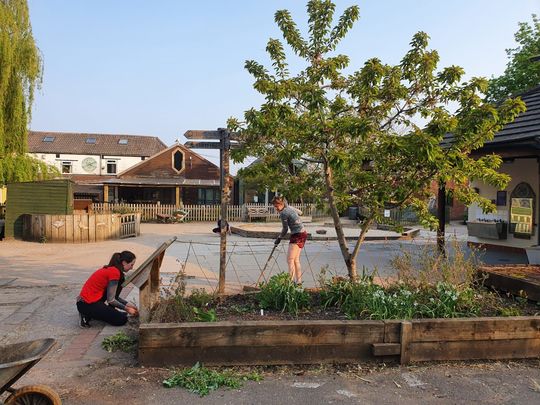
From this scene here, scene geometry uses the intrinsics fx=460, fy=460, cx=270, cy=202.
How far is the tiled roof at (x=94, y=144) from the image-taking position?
4888cm

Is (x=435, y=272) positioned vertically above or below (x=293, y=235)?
below

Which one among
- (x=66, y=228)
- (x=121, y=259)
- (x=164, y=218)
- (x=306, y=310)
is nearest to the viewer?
(x=306, y=310)

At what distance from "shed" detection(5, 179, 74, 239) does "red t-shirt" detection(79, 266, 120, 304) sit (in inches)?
487

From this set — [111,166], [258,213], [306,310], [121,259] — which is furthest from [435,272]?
[111,166]

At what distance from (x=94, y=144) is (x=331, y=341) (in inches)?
1980

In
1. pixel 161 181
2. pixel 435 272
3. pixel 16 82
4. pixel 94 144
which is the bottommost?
pixel 435 272

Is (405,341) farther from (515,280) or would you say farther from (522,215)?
(522,215)

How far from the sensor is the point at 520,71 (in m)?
24.5

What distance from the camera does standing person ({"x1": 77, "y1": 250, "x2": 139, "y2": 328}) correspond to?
5.64 m

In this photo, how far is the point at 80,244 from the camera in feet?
52.0

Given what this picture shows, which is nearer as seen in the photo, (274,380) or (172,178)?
(274,380)

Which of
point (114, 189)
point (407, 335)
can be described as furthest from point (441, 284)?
point (114, 189)

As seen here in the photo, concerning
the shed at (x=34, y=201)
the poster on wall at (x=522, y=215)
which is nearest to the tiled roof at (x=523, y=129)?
the poster on wall at (x=522, y=215)

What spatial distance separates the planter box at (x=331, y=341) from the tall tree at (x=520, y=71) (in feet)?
72.9
